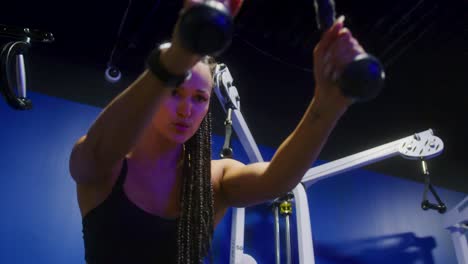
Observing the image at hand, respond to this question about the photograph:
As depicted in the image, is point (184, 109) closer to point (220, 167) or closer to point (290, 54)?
point (220, 167)

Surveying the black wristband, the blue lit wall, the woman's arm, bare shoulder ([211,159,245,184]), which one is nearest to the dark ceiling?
the blue lit wall

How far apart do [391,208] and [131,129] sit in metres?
2.47

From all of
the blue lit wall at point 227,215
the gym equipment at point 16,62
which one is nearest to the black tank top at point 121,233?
the gym equipment at point 16,62

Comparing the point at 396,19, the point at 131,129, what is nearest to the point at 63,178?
the point at 131,129

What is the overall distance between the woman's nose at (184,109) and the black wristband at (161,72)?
0.31 metres

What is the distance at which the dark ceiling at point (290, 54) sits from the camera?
191 centimetres

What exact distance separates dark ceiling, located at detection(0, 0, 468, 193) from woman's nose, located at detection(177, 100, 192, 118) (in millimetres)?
1083

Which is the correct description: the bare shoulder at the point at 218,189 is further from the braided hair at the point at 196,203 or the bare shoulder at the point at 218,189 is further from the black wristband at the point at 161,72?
the black wristband at the point at 161,72

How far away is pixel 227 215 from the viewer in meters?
2.21

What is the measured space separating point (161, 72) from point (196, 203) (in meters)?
0.44

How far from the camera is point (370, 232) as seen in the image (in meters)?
2.58

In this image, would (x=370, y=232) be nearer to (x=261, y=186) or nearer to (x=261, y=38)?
(x=261, y=38)

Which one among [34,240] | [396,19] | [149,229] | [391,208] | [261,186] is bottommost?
[149,229]

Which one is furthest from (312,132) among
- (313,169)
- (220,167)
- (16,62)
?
(313,169)
